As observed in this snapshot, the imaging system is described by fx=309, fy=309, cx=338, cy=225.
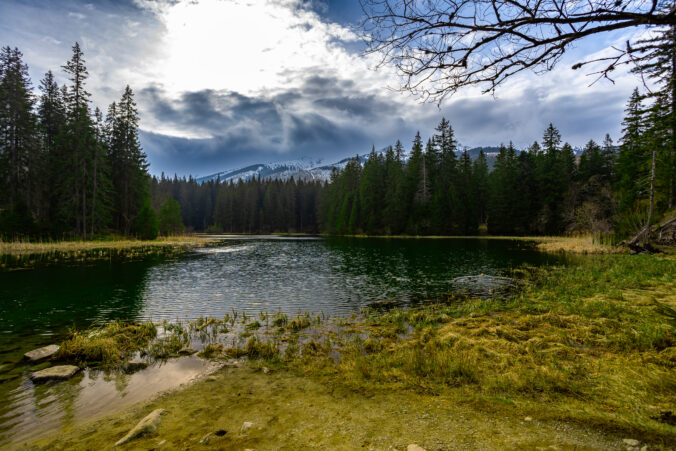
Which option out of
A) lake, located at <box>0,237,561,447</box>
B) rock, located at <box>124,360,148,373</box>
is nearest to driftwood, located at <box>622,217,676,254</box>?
lake, located at <box>0,237,561,447</box>

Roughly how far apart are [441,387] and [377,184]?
77.5 metres

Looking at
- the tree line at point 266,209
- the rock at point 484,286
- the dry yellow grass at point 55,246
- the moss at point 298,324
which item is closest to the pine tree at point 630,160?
the rock at point 484,286

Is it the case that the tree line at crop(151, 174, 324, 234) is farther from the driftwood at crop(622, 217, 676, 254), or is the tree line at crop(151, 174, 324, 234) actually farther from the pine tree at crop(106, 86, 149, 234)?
the driftwood at crop(622, 217, 676, 254)

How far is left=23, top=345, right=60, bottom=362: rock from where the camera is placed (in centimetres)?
729

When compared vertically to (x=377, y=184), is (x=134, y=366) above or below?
below

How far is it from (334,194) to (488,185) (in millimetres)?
42476

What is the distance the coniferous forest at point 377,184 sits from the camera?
36.1m

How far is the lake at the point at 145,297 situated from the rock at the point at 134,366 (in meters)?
0.26

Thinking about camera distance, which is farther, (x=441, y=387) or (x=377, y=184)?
(x=377, y=184)

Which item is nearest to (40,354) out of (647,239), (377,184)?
(647,239)

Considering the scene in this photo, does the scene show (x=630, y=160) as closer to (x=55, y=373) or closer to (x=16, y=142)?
(x=55, y=373)

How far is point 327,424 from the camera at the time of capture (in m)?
4.25

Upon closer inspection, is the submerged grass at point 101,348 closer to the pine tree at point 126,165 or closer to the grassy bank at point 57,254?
the grassy bank at point 57,254

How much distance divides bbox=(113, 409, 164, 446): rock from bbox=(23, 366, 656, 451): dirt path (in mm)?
113
